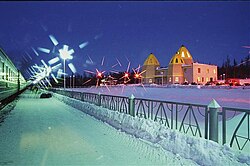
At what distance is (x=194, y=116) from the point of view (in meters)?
7.48

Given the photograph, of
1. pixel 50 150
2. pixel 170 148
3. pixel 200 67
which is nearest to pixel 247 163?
pixel 170 148

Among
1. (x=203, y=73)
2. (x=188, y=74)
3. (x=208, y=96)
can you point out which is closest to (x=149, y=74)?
(x=188, y=74)

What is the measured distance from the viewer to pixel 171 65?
2721 inches

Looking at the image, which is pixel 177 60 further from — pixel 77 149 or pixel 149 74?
pixel 77 149

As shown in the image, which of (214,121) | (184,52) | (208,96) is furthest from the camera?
(184,52)

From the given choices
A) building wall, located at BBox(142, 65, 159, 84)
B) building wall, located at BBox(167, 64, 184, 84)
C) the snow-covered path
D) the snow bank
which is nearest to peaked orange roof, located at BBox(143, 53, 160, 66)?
building wall, located at BBox(142, 65, 159, 84)

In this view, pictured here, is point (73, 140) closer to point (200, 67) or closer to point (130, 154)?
point (130, 154)

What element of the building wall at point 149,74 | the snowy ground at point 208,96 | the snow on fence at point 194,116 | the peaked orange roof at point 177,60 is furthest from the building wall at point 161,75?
the snow on fence at point 194,116

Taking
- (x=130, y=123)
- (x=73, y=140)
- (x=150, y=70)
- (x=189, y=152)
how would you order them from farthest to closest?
(x=150, y=70), (x=130, y=123), (x=73, y=140), (x=189, y=152)

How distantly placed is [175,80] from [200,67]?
23.5 ft

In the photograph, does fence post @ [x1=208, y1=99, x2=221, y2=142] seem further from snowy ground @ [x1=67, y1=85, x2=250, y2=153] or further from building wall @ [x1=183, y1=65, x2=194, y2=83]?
building wall @ [x1=183, y1=65, x2=194, y2=83]

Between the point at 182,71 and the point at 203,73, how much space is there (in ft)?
17.6

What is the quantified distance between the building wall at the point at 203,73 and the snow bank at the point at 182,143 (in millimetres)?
57239

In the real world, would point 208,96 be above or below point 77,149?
above
